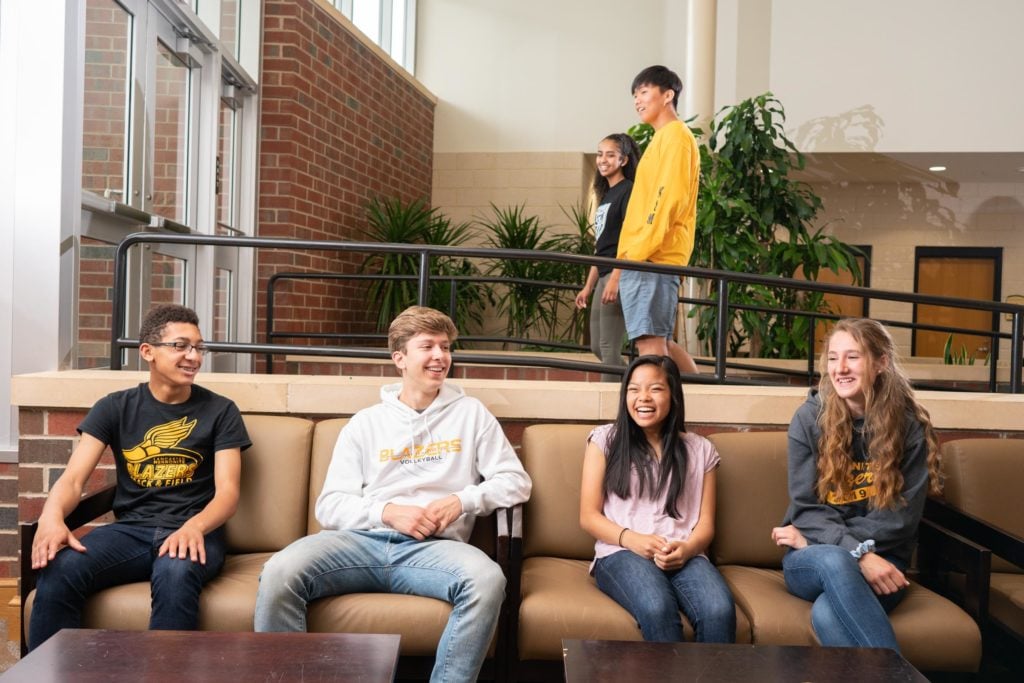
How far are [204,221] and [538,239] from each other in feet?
10.0

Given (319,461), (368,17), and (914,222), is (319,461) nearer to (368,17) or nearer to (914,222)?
(368,17)

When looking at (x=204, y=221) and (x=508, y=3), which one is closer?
(x=204, y=221)

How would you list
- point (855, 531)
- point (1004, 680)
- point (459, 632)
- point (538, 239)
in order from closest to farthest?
point (459, 632)
point (855, 531)
point (1004, 680)
point (538, 239)

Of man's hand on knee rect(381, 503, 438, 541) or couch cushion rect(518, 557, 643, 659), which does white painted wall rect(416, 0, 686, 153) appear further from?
couch cushion rect(518, 557, 643, 659)

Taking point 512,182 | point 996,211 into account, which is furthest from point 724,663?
point 996,211

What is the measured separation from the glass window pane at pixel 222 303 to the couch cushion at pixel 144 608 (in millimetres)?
3248

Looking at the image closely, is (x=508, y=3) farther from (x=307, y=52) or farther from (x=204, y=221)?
(x=204, y=221)

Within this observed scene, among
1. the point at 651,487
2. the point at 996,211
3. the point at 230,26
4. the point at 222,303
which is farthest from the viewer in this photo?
the point at 996,211

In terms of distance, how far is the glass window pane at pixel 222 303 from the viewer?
557 cm

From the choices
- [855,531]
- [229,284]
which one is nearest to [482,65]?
[229,284]

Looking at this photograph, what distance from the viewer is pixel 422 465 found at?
2.78 metres

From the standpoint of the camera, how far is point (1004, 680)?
9.38ft

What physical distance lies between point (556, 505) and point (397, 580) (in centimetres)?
60

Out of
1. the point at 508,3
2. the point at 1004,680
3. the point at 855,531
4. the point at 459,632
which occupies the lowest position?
the point at 1004,680
